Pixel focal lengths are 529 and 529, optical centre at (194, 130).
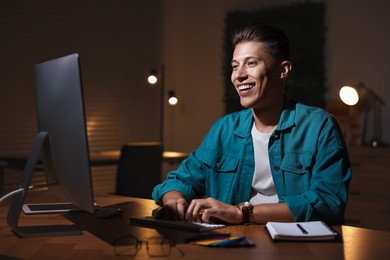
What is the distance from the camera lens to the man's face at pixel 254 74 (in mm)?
1862

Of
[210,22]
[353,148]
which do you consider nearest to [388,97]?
[353,148]

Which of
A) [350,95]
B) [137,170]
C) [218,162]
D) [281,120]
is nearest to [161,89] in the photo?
[137,170]

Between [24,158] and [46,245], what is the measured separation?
2862 mm

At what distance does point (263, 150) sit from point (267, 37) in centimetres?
40

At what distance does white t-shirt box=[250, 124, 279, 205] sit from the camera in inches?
72.4

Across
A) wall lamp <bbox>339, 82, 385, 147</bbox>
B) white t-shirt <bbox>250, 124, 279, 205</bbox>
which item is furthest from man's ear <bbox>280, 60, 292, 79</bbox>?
wall lamp <bbox>339, 82, 385, 147</bbox>

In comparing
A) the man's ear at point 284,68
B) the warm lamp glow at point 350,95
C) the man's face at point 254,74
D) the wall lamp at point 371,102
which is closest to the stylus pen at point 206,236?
the man's face at point 254,74

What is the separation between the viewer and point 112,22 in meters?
5.76

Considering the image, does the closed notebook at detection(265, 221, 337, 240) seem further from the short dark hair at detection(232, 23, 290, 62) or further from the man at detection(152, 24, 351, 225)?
the short dark hair at detection(232, 23, 290, 62)

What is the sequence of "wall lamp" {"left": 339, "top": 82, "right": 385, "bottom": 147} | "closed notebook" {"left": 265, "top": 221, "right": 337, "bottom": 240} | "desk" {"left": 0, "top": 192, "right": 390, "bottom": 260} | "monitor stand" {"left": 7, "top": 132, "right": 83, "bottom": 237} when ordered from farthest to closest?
1. "wall lamp" {"left": 339, "top": 82, "right": 385, "bottom": 147}
2. "monitor stand" {"left": 7, "top": 132, "right": 83, "bottom": 237}
3. "closed notebook" {"left": 265, "top": 221, "right": 337, "bottom": 240}
4. "desk" {"left": 0, "top": 192, "right": 390, "bottom": 260}

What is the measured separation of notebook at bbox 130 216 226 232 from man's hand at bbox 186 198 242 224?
0.10 ft

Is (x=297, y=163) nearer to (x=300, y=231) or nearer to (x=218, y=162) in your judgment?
(x=218, y=162)

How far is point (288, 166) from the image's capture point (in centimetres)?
179

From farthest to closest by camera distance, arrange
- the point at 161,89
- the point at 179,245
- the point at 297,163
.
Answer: the point at 161,89
the point at 297,163
the point at 179,245
